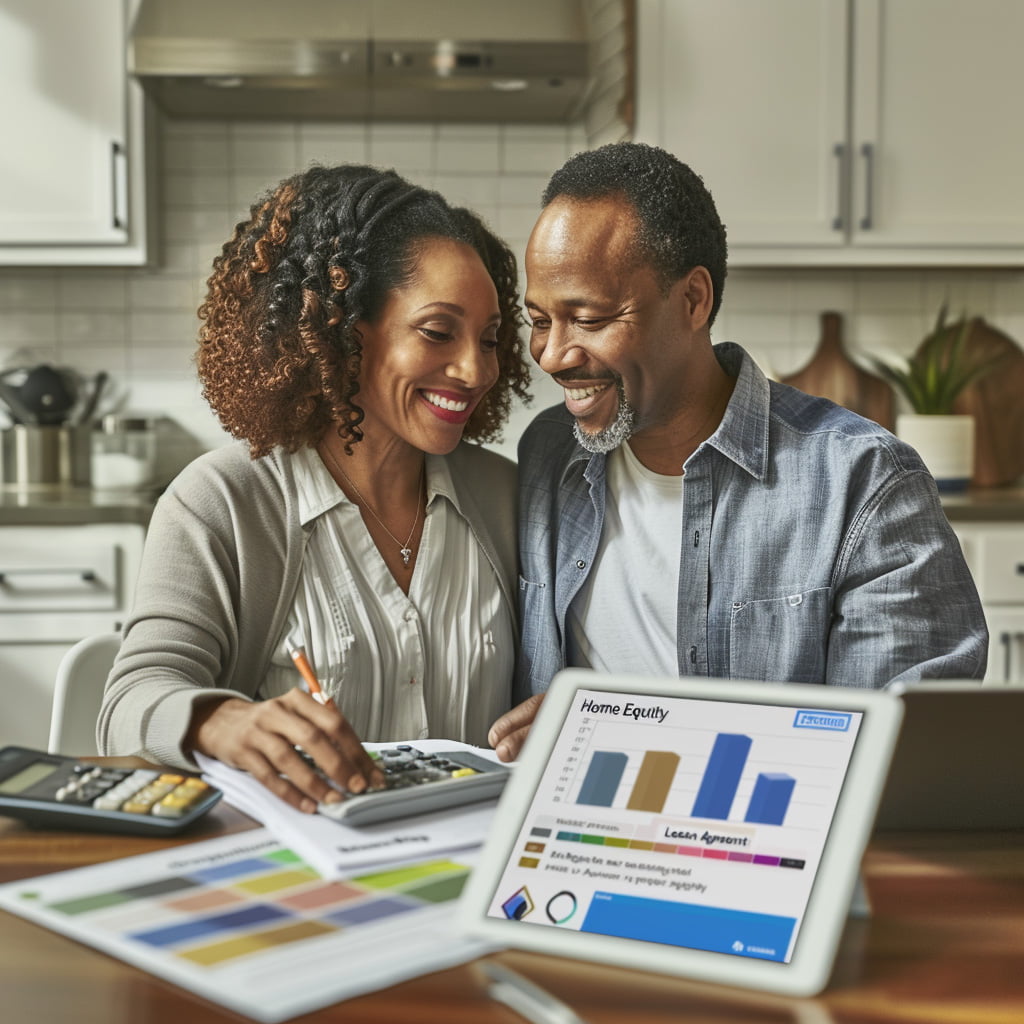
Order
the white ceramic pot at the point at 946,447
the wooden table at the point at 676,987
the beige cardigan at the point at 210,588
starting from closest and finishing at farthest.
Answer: the wooden table at the point at 676,987, the beige cardigan at the point at 210,588, the white ceramic pot at the point at 946,447

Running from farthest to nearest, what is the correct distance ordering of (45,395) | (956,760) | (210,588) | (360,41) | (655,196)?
(45,395) < (360,41) < (655,196) < (210,588) < (956,760)

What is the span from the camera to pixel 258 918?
2.69 ft

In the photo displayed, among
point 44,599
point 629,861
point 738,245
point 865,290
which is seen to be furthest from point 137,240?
point 629,861

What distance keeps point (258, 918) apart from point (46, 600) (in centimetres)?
214

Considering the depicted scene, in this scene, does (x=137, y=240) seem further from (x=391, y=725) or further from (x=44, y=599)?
(x=391, y=725)

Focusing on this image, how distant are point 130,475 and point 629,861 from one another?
253 centimetres

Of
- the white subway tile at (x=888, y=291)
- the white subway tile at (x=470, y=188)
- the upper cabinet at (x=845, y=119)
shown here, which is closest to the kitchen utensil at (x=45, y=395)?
the white subway tile at (x=470, y=188)

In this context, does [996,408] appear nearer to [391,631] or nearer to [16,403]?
[391,631]

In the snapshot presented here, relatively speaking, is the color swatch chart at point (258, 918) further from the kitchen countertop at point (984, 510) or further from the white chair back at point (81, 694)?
the kitchen countertop at point (984, 510)

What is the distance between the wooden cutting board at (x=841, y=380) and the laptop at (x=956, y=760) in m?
2.52

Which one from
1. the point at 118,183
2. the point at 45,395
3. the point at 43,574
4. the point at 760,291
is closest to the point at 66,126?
the point at 118,183

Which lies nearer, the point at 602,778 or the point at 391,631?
the point at 602,778

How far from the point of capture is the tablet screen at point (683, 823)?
0.78 metres

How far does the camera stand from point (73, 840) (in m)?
0.99
